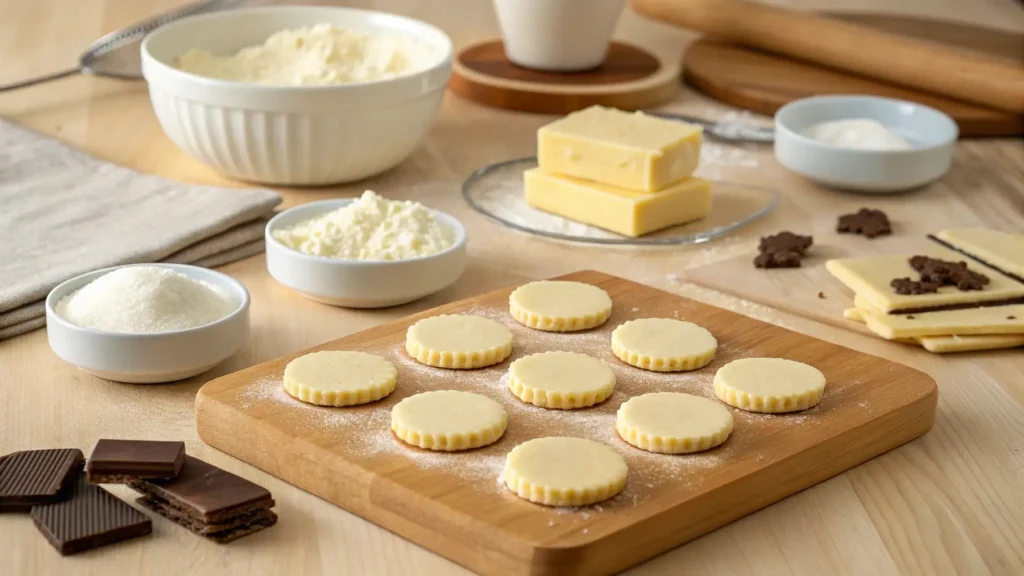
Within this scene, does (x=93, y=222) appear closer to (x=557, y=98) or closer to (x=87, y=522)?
(x=87, y=522)

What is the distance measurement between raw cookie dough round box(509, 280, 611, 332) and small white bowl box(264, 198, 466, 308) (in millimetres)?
114

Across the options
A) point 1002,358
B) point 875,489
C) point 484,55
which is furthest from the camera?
point 484,55

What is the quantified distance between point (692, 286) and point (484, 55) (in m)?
1.07

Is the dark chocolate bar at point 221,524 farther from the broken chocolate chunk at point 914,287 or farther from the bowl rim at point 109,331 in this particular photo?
the broken chocolate chunk at point 914,287

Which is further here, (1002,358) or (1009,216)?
(1009,216)

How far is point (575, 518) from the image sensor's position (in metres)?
1.01

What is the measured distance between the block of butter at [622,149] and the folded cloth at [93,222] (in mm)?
415

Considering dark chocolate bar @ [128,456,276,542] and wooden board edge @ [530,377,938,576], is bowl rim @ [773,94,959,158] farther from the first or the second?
dark chocolate bar @ [128,456,276,542]

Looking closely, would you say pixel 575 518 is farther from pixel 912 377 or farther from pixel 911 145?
pixel 911 145

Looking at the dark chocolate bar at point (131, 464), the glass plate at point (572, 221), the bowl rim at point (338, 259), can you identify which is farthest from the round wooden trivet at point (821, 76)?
the dark chocolate bar at point (131, 464)

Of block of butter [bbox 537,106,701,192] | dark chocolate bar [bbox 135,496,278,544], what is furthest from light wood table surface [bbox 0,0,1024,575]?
block of butter [bbox 537,106,701,192]

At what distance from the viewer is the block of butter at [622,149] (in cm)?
173

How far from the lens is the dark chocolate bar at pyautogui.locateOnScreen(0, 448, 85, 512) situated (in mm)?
1054

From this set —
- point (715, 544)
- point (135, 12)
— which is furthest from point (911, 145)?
point (135, 12)
